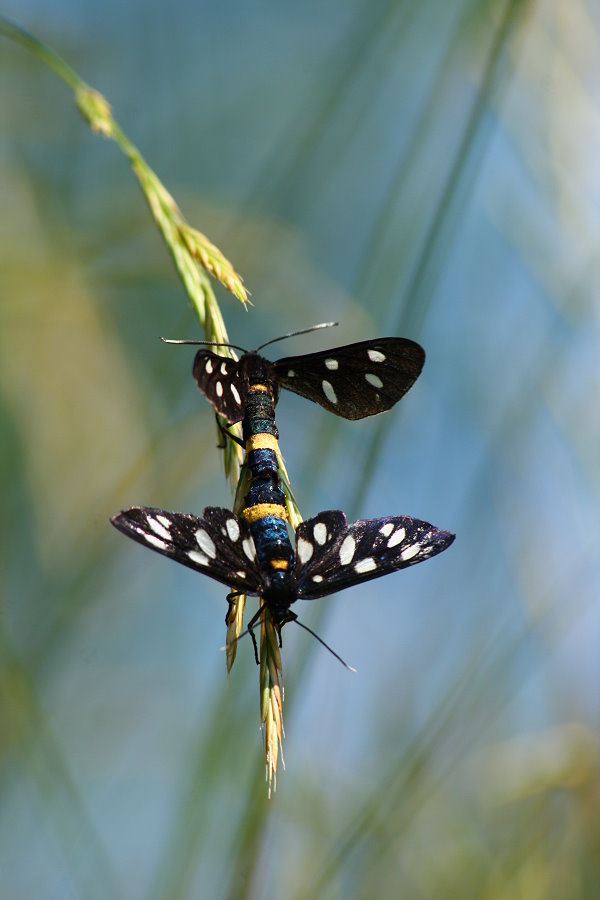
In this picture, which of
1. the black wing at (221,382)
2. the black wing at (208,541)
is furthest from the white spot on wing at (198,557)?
the black wing at (221,382)

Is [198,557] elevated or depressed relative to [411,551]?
depressed

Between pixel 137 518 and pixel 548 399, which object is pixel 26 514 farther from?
pixel 548 399

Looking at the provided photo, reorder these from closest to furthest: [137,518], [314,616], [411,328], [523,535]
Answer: [137,518] → [314,616] → [411,328] → [523,535]

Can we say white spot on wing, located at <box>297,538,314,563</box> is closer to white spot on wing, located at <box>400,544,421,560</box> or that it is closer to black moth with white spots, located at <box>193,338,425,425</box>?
white spot on wing, located at <box>400,544,421,560</box>

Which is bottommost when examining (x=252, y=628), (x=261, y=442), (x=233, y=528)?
(x=252, y=628)

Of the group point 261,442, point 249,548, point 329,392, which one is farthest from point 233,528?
point 329,392

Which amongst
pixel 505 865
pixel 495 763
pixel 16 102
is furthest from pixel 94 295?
pixel 505 865

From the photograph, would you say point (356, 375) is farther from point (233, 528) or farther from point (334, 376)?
point (233, 528)
